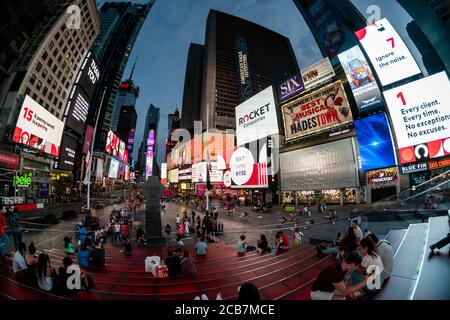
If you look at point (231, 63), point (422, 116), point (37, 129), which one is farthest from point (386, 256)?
point (231, 63)

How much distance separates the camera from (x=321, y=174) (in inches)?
1753

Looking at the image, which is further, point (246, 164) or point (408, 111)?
point (246, 164)

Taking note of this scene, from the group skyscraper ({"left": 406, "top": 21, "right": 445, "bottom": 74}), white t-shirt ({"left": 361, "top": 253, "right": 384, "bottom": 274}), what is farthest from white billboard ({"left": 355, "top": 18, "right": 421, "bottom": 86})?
skyscraper ({"left": 406, "top": 21, "right": 445, "bottom": 74})

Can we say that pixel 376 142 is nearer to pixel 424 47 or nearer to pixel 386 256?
pixel 386 256

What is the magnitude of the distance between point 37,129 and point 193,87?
129281 mm

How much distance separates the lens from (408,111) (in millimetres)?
14398

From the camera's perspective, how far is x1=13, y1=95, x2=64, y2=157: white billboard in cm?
2809

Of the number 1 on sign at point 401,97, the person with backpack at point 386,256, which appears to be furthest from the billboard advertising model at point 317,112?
the person with backpack at point 386,256

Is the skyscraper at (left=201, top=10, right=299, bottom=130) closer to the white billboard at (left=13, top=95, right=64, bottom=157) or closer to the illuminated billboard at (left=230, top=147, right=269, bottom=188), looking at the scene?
the illuminated billboard at (left=230, top=147, right=269, bottom=188)

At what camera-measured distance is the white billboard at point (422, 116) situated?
43.2 feet
